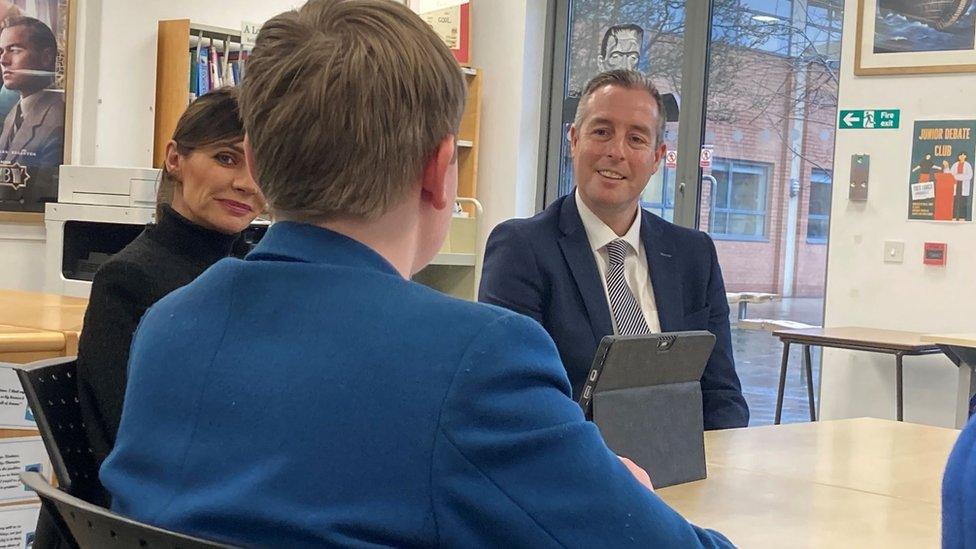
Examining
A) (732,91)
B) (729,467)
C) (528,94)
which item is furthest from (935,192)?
(729,467)

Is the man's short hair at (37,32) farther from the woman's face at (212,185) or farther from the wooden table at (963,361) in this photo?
the wooden table at (963,361)

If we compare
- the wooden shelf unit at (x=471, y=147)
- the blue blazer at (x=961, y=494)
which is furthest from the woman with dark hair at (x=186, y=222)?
the wooden shelf unit at (x=471, y=147)

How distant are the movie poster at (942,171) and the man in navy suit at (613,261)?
9.10ft

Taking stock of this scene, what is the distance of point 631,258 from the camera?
2.56 m

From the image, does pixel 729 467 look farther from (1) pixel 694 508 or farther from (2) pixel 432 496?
(2) pixel 432 496

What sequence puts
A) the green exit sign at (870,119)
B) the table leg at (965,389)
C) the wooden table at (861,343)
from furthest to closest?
the green exit sign at (870,119) → the wooden table at (861,343) → the table leg at (965,389)

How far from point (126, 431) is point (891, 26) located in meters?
4.95

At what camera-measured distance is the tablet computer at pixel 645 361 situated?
152cm

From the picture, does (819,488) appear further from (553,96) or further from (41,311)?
(553,96)

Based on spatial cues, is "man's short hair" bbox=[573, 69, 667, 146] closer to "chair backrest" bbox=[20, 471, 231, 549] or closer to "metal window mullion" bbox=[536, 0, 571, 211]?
"chair backrest" bbox=[20, 471, 231, 549]

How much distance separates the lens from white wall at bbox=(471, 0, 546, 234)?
6.66 metres

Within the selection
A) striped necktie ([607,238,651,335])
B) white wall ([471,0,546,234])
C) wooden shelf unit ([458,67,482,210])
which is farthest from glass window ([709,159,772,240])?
striped necktie ([607,238,651,335])

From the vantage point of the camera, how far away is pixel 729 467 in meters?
1.92

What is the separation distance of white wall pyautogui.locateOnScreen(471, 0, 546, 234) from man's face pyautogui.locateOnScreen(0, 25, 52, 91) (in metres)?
2.65
